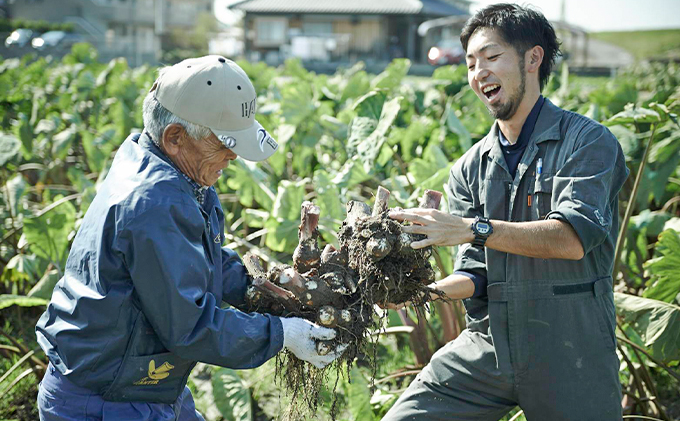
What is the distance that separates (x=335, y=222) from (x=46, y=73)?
746cm

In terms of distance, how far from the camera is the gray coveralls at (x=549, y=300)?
215 centimetres

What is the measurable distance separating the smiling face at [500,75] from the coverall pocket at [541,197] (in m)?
0.26

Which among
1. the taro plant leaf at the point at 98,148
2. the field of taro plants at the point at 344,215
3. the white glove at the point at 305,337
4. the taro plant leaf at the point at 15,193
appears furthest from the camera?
the taro plant leaf at the point at 98,148

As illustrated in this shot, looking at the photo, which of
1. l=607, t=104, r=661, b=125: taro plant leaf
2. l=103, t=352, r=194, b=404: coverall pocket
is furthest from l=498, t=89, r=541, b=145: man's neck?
l=103, t=352, r=194, b=404: coverall pocket

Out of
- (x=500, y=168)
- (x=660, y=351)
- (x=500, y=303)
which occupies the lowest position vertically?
(x=660, y=351)

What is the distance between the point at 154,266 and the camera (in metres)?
1.80

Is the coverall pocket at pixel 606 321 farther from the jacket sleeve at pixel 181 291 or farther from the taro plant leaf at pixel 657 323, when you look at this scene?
the jacket sleeve at pixel 181 291

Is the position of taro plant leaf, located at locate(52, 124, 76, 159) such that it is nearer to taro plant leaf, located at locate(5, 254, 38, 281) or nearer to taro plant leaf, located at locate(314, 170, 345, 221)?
taro plant leaf, located at locate(5, 254, 38, 281)

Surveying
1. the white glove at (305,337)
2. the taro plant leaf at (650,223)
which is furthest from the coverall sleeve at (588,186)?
the taro plant leaf at (650,223)

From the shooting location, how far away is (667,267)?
2.92m

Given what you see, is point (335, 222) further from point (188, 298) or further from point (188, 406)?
point (188, 298)

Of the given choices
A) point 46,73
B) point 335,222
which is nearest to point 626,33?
point 46,73

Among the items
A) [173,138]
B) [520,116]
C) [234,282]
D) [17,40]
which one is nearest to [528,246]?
[520,116]

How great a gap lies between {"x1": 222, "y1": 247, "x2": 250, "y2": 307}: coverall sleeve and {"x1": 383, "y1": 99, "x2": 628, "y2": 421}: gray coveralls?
720mm
